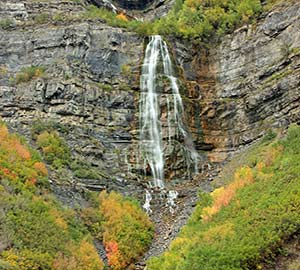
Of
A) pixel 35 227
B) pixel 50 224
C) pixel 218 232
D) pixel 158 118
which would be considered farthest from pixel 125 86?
pixel 218 232

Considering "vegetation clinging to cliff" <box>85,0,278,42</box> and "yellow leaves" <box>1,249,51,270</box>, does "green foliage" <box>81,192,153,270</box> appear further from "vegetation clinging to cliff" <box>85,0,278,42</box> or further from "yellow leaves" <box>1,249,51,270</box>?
"vegetation clinging to cliff" <box>85,0,278,42</box>

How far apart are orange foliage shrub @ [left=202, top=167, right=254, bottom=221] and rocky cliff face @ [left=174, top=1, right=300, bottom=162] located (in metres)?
9.93

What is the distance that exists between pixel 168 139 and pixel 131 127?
309 cm

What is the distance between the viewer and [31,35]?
4506cm

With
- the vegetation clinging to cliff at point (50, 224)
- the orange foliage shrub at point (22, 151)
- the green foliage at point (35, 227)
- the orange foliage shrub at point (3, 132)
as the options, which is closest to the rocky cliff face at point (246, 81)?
the vegetation clinging to cliff at point (50, 224)

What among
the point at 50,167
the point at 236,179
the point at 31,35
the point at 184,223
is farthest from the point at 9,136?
the point at 31,35

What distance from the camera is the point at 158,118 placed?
38062 mm

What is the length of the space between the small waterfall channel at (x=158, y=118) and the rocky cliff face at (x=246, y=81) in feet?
5.31

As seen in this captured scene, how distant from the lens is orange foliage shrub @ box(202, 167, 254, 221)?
22766 mm

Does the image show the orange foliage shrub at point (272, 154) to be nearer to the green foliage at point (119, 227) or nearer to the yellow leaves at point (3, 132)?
the green foliage at point (119, 227)

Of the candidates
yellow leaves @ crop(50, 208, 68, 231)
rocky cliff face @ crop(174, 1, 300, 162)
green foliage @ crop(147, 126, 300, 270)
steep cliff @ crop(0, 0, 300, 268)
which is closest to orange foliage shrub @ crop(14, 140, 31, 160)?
steep cliff @ crop(0, 0, 300, 268)

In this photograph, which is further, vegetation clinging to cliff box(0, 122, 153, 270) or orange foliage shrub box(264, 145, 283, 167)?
orange foliage shrub box(264, 145, 283, 167)

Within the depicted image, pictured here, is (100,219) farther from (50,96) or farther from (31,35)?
(31,35)

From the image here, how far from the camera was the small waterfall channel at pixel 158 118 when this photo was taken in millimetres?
34875
